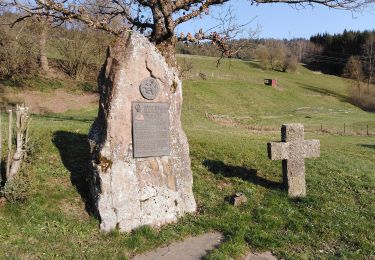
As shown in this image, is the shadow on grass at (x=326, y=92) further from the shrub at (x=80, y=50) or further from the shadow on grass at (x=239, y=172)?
the shadow on grass at (x=239, y=172)

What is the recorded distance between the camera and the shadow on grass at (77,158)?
931 cm

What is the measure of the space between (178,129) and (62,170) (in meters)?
3.44

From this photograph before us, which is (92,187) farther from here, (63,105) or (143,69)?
(63,105)

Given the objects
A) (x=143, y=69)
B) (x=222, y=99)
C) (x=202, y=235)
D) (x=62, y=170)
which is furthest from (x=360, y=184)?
(x=222, y=99)

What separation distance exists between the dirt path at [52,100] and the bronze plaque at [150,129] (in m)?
24.2

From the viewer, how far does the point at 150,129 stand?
8.62m

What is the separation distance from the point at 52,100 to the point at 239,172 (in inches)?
1046

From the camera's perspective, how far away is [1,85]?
33.3 meters

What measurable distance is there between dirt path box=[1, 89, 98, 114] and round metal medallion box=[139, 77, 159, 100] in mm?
24292

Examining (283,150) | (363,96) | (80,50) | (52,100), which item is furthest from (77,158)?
(363,96)

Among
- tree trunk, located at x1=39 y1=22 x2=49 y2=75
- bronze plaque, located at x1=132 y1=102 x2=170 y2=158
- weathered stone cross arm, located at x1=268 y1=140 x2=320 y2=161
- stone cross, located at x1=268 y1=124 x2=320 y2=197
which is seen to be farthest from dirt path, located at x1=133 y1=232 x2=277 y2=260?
tree trunk, located at x1=39 y1=22 x2=49 y2=75

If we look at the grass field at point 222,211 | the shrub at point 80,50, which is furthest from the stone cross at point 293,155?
the shrub at point 80,50

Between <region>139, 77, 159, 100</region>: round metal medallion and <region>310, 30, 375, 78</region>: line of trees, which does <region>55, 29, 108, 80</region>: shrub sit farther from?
<region>310, 30, 375, 78</region>: line of trees

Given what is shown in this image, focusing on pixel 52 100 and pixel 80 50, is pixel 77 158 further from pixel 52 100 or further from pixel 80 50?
pixel 80 50
